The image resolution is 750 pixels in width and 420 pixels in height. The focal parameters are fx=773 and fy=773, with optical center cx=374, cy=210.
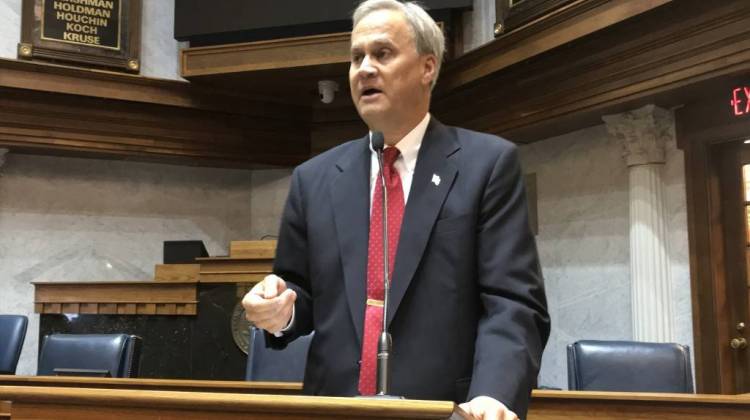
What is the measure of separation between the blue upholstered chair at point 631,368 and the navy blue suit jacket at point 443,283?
1770 millimetres

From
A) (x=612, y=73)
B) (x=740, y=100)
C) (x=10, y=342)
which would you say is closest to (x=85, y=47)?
(x=10, y=342)

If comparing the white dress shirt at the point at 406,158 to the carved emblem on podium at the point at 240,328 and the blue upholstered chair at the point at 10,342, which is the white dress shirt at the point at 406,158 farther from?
the carved emblem on podium at the point at 240,328

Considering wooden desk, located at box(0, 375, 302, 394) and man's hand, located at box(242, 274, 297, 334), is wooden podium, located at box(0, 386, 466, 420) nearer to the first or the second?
man's hand, located at box(242, 274, 297, 334)

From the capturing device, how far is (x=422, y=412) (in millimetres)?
928

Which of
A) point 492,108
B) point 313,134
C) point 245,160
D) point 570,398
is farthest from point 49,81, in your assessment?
point 570,398

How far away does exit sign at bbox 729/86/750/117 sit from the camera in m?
4.70

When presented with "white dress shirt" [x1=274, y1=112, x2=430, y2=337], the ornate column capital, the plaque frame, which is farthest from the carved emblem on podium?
"white dress shirt" [x1=274, y1=112, x2=430, y2=337]

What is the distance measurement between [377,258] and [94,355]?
96.8 inches

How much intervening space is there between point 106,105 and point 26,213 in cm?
135

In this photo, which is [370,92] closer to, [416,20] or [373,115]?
[373,115]

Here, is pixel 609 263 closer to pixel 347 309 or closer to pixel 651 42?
pixel 651 42

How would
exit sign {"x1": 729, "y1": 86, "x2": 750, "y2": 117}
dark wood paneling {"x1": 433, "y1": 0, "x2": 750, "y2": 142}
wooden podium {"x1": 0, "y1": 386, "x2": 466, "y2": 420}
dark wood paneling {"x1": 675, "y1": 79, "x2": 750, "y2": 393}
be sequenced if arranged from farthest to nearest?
1. dark wood paneling {"x1": 675, "y1": 79, "x2": 750, "y2": 393}
2. exit sign {"x1": 729, "y1": 86, "x2": 750, "y2": 117}
3. dark wood paneling {"x1": 433, "y1": 0, "x2": 750, "y2": 142}
4. wooden podium {"x1": 0, "y1": 386, "x2": 466, "y2": 420}

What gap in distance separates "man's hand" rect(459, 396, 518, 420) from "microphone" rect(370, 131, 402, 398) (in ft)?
0.44

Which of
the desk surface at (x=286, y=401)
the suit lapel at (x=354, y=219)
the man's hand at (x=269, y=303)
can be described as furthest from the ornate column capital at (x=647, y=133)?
the man's hand at (x=269, y=303)
